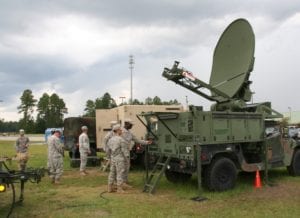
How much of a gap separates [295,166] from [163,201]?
5186 mm

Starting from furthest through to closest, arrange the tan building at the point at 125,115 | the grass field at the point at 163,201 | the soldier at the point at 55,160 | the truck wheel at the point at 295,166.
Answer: the tan building at the point at 125,115
the soldier at the point at 55,160
the truck wheel at the point at 295,166
the grass field at the point at 163,201

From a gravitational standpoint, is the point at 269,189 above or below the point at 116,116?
below

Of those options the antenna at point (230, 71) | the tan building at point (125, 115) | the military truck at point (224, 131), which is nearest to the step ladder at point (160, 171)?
the military truck at point (224, 131)

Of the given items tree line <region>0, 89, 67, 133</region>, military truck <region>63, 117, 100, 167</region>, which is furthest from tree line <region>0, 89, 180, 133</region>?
military truck <region>63, 117, 100, 167</region>

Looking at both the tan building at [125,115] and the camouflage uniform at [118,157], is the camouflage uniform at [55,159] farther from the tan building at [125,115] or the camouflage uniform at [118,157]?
the tan building at [125,115]

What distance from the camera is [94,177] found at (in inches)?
561

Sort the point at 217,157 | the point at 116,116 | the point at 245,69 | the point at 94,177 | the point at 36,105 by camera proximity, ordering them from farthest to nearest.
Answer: the point at 36,105 → the point at 116,116 → the point at 94,177 → the point at 245,69 → the point at 217,157

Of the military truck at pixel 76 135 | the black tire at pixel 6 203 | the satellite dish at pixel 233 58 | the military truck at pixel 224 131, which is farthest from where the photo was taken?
the military truck at pixel 76 135

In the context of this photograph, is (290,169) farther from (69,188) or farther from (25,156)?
(25,156)

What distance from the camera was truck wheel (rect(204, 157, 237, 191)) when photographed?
10.3m

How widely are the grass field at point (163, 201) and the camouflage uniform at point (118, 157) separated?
0.51m

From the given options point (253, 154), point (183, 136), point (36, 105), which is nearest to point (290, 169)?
point (253, 154)

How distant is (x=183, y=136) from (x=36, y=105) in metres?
112

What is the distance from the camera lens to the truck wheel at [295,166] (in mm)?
12688
